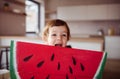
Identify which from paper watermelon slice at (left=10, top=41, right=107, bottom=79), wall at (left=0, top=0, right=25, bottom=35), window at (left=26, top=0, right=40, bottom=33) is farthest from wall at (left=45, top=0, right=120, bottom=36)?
paper watermelon slice at (left=10, top=41, right=107, bottom=79)

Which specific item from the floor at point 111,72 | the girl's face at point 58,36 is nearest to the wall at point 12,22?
the floor at point 111,72

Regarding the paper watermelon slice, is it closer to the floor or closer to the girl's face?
the girl's face

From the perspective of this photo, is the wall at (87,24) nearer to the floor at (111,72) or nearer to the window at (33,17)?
the window at (33,17)

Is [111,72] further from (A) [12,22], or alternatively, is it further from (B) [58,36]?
(B) [58,36]

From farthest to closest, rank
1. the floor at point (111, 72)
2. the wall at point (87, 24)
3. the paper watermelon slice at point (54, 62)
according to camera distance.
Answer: the wall at point (87, 24), the floor at point (111, 72), the paper watermelon slice at point (54, 62)

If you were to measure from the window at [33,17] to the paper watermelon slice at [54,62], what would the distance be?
5.70m

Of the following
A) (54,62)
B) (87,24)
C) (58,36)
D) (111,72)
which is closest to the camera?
(54,62)

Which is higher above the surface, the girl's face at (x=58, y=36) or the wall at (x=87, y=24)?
the wall at (x=87, y=24)

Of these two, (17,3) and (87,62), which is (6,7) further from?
(87,62)

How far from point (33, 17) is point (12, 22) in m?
1.86

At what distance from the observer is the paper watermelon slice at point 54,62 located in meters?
0.67

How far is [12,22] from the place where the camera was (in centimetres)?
484

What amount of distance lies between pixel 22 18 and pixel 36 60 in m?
4.86

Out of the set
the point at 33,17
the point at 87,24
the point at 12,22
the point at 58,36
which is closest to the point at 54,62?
the point at 58,36
